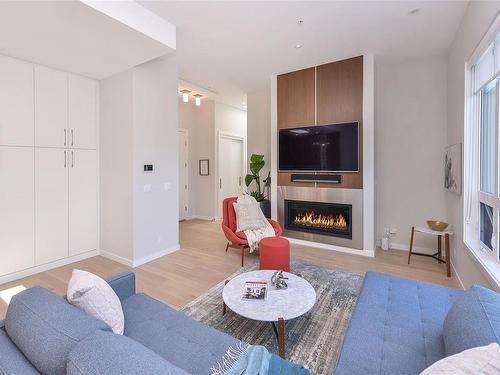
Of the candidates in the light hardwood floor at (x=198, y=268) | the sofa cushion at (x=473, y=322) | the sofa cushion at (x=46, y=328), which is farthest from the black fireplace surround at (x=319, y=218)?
the sofa cushion at (x=46, y=328)

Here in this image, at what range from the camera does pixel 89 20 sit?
2.16m

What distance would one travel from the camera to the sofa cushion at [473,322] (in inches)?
38.9

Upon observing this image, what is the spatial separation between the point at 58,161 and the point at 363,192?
4.28m

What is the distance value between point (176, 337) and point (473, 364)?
1.25 metres

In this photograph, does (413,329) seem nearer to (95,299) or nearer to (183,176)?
(95,299)

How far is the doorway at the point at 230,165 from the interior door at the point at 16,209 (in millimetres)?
3778

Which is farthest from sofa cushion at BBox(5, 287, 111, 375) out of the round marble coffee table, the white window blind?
the white window blind

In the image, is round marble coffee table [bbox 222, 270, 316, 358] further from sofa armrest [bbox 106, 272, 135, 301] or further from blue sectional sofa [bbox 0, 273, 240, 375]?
sofa armrest [bbox 106, 272, 135, 301]

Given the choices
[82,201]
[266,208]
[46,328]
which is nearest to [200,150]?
[266,208]

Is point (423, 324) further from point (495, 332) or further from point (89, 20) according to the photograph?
point (89, 20)

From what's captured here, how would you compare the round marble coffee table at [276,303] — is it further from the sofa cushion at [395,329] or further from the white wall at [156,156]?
the white wall at [156,156]

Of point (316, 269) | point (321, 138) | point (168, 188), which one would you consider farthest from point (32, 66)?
point (316, 269)

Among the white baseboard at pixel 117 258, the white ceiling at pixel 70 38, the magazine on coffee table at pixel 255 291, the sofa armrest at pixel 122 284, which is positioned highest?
the white ceiling at pixel 70 38

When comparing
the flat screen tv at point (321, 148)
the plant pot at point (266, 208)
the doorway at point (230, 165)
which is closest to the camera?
the flat screen tv at point (321, 148)
